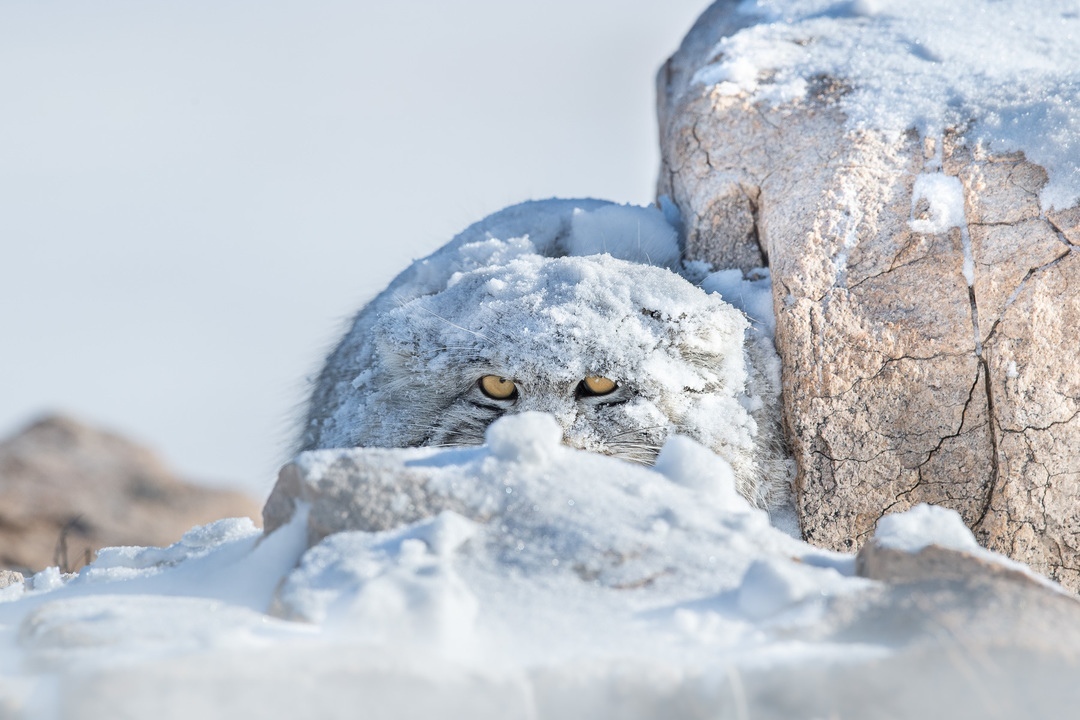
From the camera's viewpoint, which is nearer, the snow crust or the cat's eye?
the snow crust

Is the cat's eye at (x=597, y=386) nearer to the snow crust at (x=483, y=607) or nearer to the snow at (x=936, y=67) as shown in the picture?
the snow crust at (x=483, y=607)

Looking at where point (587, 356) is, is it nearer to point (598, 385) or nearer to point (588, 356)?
point (588, 356)

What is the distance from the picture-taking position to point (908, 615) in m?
1.54

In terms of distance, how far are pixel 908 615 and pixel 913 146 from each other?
6.52ft

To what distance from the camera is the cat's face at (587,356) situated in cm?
295

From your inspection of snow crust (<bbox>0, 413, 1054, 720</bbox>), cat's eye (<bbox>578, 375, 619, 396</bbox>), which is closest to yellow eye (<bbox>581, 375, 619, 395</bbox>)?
cat's eye (<bbox>578, 375, 619, 396</bbox>)

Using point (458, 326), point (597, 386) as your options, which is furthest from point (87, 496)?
point (597, 386)

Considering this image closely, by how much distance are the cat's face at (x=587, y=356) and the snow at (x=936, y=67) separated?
2.70 ft

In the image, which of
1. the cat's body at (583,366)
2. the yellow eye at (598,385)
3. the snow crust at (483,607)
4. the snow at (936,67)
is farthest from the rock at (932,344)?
the snow crust at (483,607)

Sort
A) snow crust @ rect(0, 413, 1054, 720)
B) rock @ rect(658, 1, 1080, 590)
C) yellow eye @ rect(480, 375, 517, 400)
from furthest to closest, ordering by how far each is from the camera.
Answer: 1. yellow eye @ rect(480, 375, 517, 400)
2. rock @ rect(658, 1, 1080, 590)
3. snow crust @ rect(0, 413, 1054, 720)

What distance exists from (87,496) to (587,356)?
20.8 feet

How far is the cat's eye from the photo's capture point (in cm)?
298

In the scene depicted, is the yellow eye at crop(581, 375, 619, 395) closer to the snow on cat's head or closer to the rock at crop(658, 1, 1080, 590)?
the snow on cat's head

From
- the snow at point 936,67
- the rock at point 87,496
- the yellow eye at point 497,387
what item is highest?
the snow at point 936,67
